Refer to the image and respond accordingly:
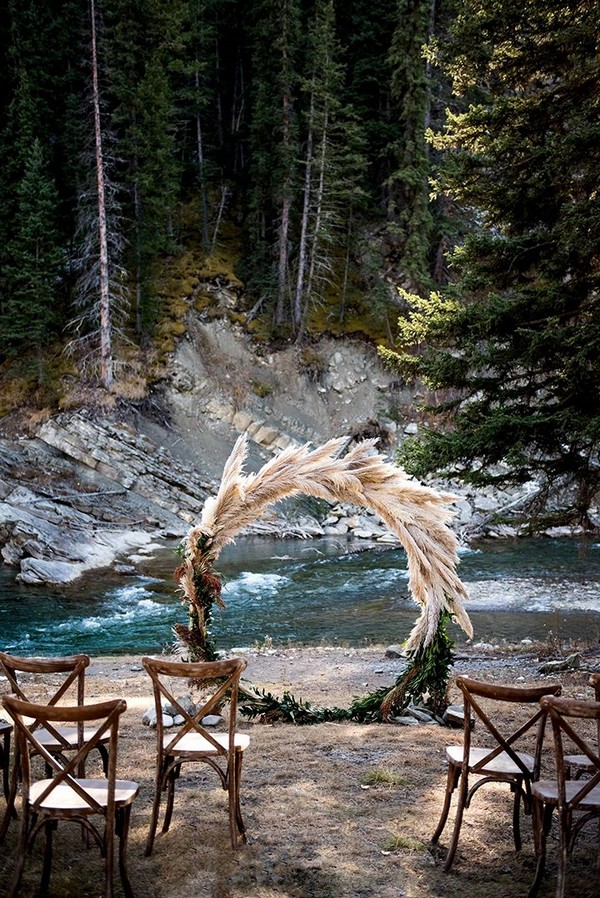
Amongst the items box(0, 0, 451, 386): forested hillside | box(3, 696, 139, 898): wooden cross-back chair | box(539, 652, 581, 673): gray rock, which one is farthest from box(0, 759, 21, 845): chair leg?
box(0, 0, 451, 386): forested hillside

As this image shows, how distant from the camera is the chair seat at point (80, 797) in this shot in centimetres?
401

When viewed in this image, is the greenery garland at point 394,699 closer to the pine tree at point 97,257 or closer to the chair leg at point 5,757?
the chair leg at point 5,757

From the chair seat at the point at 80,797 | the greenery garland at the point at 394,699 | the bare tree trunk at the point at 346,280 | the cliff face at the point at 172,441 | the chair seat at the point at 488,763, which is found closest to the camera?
the chair seat at the point at 80,797

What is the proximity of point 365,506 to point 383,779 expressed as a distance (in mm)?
2866

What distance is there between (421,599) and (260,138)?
33.5m

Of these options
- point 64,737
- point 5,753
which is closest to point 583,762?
point 64,737

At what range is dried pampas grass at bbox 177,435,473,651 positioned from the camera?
7895mm

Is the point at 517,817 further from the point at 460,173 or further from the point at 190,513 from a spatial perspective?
the point at 190,513

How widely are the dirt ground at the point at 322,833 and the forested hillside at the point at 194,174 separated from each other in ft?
85.0

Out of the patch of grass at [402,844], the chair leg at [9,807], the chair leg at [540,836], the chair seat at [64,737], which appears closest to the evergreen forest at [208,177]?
the chair seat at [64,737]

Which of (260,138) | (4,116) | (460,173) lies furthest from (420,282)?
(460,173)

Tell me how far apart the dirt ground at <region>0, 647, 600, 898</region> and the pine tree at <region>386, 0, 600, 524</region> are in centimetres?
421

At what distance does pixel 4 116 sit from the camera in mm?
34719

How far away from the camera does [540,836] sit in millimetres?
4355
